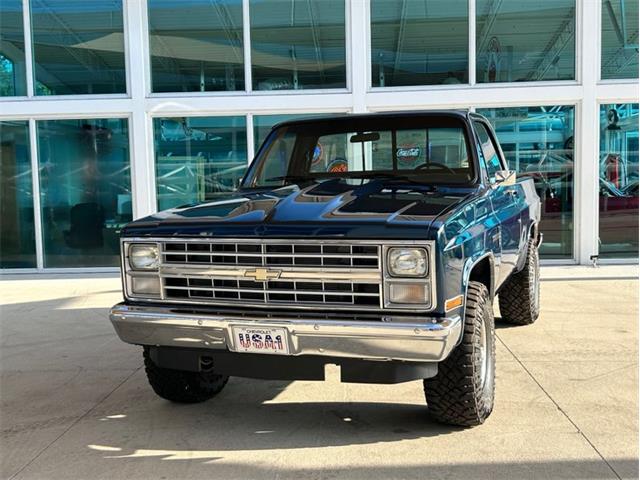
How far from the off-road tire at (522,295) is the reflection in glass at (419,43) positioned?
15.5 feet

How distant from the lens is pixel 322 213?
3473 millimetres

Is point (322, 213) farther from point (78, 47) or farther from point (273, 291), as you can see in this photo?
point (78, 47)

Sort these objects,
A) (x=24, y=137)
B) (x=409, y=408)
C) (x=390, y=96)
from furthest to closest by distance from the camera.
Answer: (x=24, y=137)
(x=390, y=96)
(x=409, y=408)

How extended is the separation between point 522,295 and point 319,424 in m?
2.99

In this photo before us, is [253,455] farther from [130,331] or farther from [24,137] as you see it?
[24,137]

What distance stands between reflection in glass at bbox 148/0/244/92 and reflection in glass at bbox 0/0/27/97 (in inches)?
88.9

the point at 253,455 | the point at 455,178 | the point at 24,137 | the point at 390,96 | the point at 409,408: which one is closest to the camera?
the point at 253,455

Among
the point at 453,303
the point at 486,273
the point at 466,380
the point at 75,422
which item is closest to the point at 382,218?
the point at 453,303

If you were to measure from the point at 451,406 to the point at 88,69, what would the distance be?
30.0 ft

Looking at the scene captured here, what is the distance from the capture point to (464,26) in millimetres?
10258

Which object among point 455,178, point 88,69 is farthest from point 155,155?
point 455,178

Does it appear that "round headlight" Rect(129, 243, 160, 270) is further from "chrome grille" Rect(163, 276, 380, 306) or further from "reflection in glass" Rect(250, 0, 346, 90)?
"reflection in glass" Rect(250, 0, 346, 90)

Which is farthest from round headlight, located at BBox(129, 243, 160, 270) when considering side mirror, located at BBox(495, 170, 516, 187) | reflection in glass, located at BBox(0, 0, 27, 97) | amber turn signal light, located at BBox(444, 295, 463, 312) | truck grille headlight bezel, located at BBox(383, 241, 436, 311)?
reflection in glass, located at BBox(0, 0, 27, 97)

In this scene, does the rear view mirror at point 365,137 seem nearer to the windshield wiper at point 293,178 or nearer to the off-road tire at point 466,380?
the windshield wiper at point 293,178
